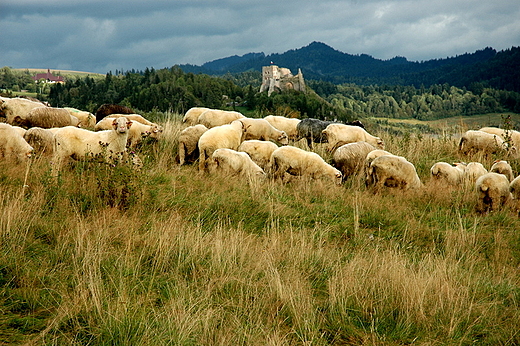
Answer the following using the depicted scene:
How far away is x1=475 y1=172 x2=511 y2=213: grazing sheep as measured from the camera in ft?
34.9

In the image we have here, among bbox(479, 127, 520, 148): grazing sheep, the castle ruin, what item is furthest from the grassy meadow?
the castle ruin

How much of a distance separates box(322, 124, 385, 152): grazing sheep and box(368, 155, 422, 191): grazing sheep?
4176 millimetres

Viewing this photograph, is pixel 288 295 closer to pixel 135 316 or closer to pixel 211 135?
pixel 135 316

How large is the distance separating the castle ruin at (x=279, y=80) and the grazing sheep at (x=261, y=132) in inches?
5051

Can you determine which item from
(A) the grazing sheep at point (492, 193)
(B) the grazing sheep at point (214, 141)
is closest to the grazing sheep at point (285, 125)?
(B) the grazing sheep at point (214, 141)

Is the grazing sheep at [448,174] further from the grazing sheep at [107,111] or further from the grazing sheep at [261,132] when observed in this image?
the grazing sheep at [107,111]

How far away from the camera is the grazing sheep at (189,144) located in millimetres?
13328

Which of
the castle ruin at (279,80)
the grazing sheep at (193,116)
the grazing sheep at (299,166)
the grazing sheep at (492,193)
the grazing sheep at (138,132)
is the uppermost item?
the castle ruin at (279,80)

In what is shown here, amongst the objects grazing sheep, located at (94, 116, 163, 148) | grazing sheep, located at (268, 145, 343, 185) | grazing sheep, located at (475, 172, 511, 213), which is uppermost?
grazing sheep, located at (94, 116, 163, 148)

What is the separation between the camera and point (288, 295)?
5191 mm

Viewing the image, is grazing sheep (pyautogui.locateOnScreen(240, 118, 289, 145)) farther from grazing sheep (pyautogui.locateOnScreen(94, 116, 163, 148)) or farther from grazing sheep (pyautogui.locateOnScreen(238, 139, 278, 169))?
grazing sheep (pyautogui.locateOnScreen(94, 116, 163, 148))

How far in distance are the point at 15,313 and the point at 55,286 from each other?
56 centimetres

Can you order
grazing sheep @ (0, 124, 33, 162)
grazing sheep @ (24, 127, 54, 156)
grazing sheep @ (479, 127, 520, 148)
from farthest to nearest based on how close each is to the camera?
grazing sheep @ (479, 127, 520, 148)
grazing sheep @ (24, 127, 54, 156)
grazing sheep @ (0, 124, 33, 162)

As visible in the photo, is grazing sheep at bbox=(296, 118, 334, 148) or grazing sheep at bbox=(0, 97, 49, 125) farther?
grazing sheep at bbox=(296, 118, 334, 148)
